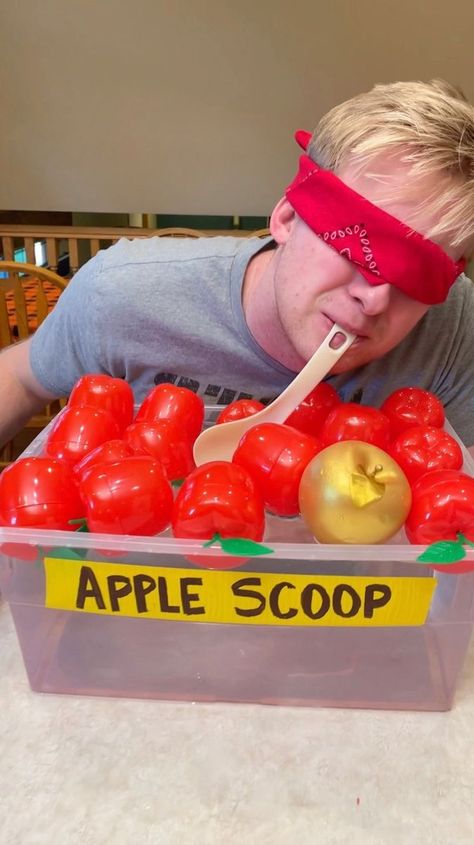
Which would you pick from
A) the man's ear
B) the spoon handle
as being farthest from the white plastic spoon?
the man's ear

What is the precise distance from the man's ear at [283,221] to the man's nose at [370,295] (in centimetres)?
13

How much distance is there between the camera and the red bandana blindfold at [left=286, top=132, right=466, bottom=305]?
1.96 ft

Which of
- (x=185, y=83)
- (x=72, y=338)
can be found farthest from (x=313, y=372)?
(x=185, y=83)

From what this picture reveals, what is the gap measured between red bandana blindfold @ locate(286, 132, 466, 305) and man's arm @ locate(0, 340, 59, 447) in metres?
0.48

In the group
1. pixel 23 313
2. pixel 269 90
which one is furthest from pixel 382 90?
pixel 269 90

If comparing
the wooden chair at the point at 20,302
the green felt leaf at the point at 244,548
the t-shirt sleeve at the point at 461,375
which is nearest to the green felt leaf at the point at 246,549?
the green felt leaf at the point at 244,548

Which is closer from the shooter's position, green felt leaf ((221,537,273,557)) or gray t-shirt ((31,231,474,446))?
green felt leaf ((221,537,273,557))

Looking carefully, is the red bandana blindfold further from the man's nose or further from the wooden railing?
the wooden railing

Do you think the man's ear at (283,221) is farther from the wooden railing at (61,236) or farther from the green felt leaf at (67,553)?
the wooden railing at (61,236)

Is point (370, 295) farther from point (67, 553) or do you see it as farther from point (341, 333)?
point (67, 553)

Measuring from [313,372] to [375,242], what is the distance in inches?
5.5

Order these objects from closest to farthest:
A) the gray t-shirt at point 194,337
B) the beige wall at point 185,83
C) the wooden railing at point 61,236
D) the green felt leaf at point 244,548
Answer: the green felt leaf at point 244,548
the gray t-shirt at point 194,337
the beige wall at point 185,83
the wooden railing at point 61,236

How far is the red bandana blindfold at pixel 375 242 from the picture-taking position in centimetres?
60

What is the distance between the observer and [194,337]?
0.87 metres
